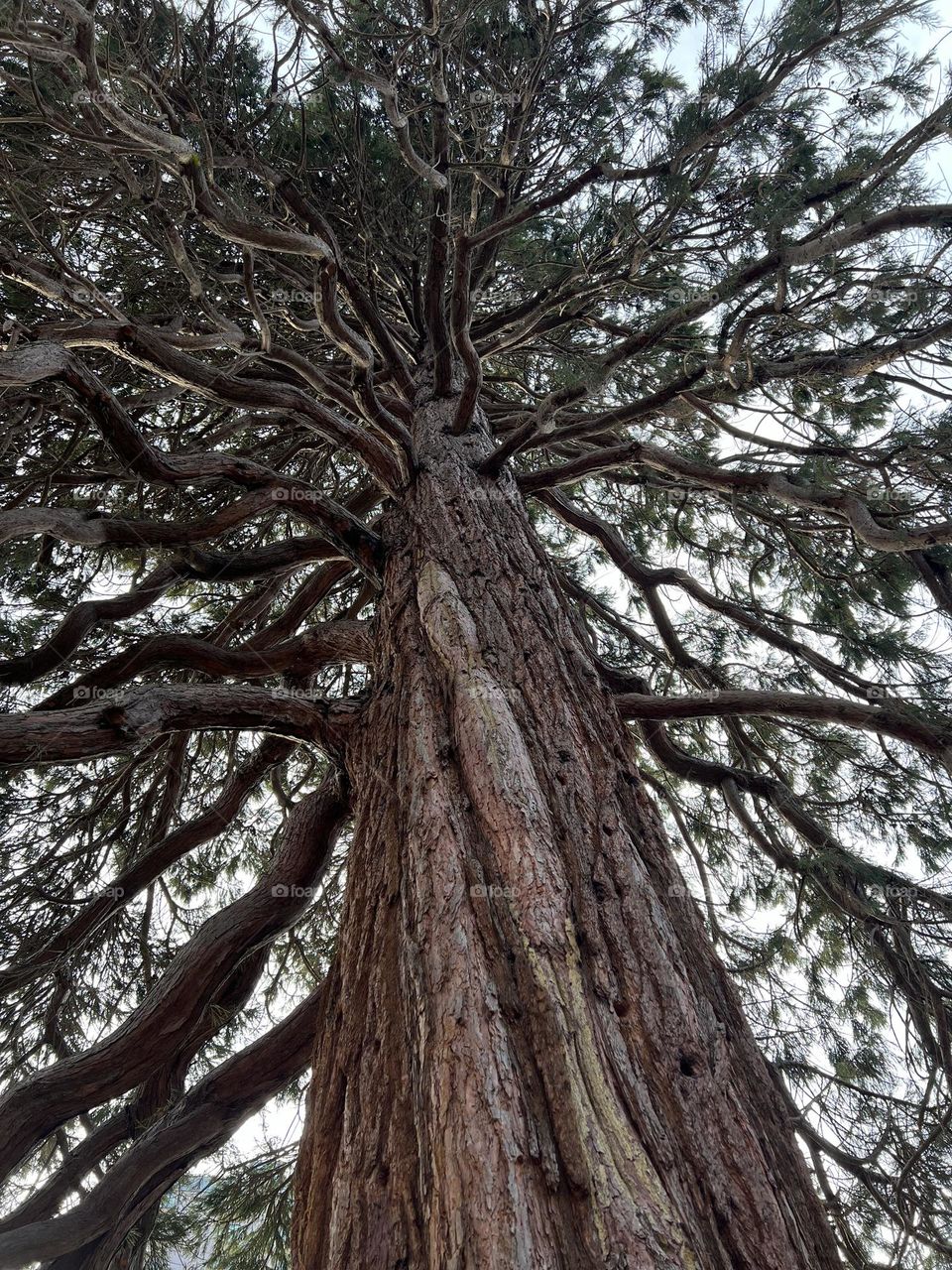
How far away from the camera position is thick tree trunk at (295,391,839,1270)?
0.92 metres

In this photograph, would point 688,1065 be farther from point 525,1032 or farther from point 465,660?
point 465,660

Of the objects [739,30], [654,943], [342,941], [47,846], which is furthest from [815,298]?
[47,846]

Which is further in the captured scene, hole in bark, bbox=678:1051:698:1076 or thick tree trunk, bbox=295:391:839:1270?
hole in bark, bbox=678:1051:698:1076

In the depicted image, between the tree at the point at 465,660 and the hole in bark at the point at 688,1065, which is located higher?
the tree at the point at 465,660

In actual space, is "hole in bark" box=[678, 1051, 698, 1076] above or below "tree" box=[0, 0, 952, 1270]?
below

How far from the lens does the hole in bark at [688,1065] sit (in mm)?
1122

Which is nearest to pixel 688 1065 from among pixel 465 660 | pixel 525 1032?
pixel 525 1032

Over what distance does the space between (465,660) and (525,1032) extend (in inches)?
35.0

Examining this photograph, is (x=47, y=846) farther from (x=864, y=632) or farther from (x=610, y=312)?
(x=610, y=312)

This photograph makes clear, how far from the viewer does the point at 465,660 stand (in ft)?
5.94

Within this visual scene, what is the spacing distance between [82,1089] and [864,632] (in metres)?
3.06

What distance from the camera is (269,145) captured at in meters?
3.26

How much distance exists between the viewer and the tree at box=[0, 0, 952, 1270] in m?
1.13

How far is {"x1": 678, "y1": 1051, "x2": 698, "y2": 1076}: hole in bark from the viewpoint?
Answer: 1.12 meters
